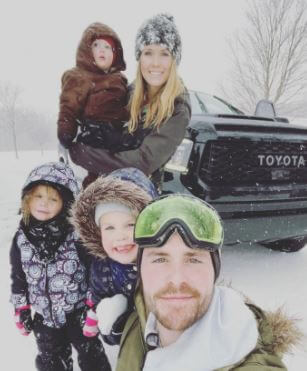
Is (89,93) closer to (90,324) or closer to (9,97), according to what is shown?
(90,324)

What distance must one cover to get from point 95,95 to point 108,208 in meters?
0.77

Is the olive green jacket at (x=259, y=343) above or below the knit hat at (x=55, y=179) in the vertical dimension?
below

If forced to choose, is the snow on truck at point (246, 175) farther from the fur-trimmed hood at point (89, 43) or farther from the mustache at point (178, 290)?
the mustache at point (178, 290)

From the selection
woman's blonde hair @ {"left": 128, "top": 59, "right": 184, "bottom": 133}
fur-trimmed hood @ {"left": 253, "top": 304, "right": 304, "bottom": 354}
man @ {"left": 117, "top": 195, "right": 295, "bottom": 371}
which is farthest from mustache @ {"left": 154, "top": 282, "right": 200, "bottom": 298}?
woman's blonde hair @ {"left": 128, "top": 59, "right": 184, "bottom": 133}

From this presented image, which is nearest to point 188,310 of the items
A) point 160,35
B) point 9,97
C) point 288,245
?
point 160,35

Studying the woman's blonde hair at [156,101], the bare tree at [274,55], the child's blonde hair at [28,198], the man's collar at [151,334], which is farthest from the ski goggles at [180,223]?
the bare tree at [274,55]

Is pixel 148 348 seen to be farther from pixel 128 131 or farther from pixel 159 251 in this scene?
pixel 128 131

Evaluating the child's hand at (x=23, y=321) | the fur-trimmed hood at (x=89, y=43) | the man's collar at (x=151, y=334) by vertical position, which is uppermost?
the fur-trimmed hood at (x=89, y=43)

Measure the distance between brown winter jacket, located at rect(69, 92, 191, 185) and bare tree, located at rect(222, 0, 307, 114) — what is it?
12.8 meters

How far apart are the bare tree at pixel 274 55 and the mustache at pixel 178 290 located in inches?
545

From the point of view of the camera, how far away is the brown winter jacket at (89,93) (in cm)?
205

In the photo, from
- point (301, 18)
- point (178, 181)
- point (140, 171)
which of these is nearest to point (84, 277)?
point (140, 171)

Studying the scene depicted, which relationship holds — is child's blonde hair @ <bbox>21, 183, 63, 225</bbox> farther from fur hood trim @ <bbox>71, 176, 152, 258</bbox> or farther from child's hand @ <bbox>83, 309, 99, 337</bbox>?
child's hand @ <bbox>83, 309, 99, 337</bbox>

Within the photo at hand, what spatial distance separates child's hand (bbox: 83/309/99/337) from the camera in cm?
182
